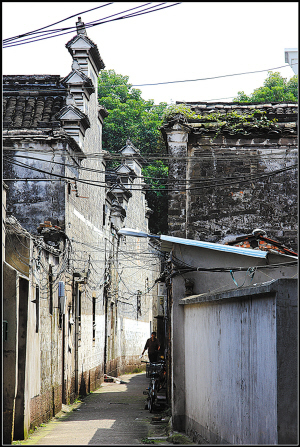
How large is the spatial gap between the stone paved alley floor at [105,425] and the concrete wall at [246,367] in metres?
1.57

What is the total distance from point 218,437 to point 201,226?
19.6ft

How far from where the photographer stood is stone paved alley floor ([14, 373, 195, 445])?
32.9 feet

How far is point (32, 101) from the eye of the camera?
17.3m

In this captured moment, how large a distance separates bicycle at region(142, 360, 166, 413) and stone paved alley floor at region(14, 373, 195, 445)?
0.82ft

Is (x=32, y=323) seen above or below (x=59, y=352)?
above

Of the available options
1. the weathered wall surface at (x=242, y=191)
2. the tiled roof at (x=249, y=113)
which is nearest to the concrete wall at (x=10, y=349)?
the weathered wall surface at (x=242, y=191)

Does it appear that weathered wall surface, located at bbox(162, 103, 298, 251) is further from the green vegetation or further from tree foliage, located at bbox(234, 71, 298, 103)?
tree foliage, located at bbox(234, 71, 298, 103)

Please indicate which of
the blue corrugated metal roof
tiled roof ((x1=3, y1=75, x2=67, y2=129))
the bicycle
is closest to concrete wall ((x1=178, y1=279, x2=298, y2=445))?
the blue corrugated metal roof

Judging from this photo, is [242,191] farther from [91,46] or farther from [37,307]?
[91,46]

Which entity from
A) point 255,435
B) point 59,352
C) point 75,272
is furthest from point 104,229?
point 255,435

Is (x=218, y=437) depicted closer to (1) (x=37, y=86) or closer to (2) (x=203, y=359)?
(2) (x=203, y=359)

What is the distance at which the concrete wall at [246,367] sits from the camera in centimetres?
501

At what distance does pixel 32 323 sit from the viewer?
10.7 meters

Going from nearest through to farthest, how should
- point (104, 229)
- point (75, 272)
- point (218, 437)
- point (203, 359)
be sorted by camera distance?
point (218, 437) → point (203, 359) → point (75, 272) → point (104, 229)
